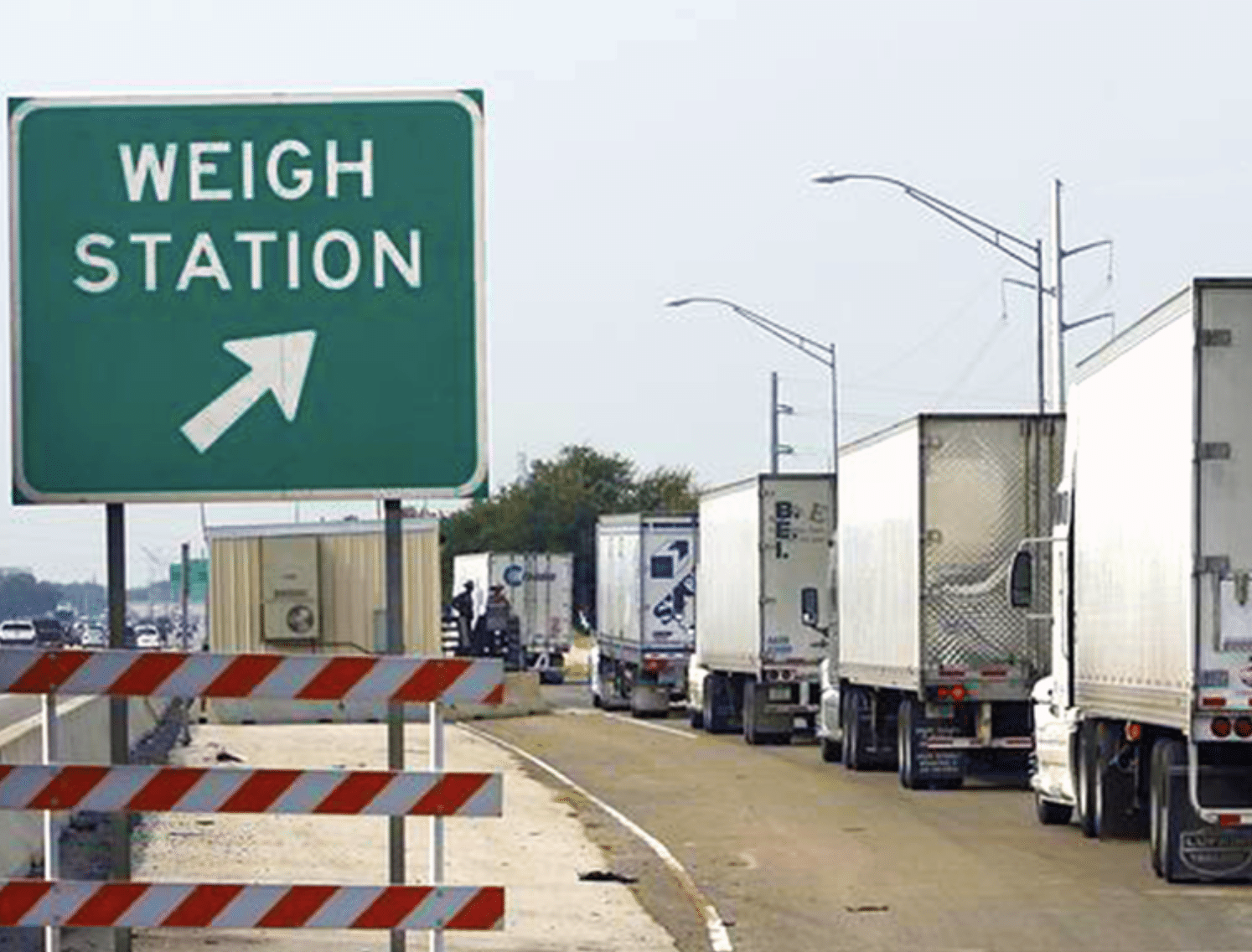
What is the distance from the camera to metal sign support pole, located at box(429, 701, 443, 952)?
11.1 m

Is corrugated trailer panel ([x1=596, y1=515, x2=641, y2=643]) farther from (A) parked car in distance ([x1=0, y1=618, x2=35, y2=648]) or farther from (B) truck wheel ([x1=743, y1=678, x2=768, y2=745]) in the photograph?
(A) parked car in distance ([x1=0, y1=618, x2=35, y2=648])

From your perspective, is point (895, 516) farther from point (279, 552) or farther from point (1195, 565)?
point (279, 552)

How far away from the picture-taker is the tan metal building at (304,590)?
54.7 m

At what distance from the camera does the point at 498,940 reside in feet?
59.7

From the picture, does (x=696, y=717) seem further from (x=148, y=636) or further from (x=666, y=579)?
(x=148, y=636)

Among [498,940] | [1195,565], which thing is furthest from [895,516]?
[498,940]

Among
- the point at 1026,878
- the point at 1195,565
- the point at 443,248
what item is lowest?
the point at 1026,878

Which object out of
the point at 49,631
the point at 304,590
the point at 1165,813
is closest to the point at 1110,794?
the point at 1165,813

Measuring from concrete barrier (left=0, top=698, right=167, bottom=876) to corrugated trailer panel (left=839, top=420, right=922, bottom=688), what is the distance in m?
8.61

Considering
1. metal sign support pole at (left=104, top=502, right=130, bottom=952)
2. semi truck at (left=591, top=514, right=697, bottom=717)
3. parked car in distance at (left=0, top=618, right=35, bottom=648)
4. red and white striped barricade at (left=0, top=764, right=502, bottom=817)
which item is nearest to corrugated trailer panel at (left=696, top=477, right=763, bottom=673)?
semi truck at (left=591, top=514, right=697, bottom=717)

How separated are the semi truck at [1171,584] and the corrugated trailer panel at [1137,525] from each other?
2 centimetres

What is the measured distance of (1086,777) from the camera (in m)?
26.4

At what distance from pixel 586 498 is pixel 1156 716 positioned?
399 ft

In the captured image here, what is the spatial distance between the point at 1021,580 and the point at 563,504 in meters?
114
